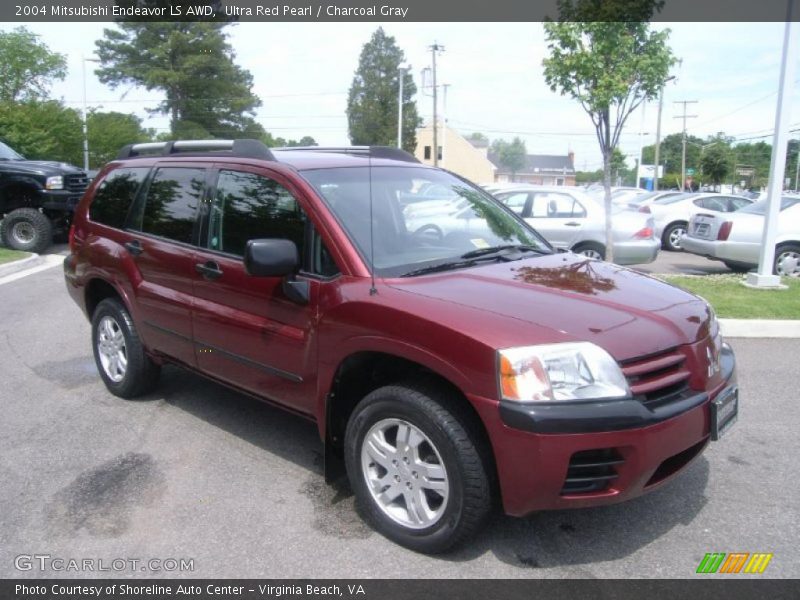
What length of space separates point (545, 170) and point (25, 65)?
9498 cm

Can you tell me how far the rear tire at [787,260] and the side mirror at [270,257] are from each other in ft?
31.4

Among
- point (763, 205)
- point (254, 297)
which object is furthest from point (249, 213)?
point (763, 205)

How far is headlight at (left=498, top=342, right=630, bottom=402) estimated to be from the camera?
8.89 ft

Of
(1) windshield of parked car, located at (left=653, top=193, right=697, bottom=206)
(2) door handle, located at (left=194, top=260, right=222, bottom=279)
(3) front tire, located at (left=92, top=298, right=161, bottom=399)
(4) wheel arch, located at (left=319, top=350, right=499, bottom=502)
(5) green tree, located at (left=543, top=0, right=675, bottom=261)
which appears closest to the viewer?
(4) wheel arch, located at (left=319, top=350, right=499, bottom=502)

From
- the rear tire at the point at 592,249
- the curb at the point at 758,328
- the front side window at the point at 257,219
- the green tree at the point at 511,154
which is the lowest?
the curb at the point at 758,328

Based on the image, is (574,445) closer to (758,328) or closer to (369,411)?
(369,411)

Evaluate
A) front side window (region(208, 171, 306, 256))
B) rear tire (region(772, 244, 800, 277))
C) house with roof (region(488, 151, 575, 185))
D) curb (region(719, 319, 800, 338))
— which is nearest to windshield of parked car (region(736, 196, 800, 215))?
rear tire (region(772, 244, 800, 277))

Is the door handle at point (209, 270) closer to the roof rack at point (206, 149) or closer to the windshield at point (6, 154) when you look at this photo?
the roof rack at point (206, 149)

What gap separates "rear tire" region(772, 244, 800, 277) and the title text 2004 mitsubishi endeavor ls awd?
310 inches

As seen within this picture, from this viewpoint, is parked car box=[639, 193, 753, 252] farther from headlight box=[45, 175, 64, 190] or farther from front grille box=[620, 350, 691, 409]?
front grille box=[620, 350, 691, 409]

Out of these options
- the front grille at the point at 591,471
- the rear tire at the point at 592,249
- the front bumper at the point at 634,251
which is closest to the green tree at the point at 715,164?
the front bumper at the point at 634,251

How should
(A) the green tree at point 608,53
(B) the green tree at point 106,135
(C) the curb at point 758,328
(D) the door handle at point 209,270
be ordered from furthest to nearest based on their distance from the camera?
(B) the green tree at point 106,135 < (A) the green tree at point 608,53 < (C) the curb at point 758,328 < (D) the door handle at point 209,270

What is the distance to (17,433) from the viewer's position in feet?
14.9

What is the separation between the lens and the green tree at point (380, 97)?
202ft
